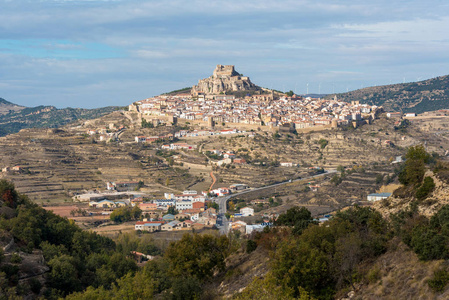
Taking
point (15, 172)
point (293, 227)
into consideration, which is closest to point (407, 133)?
point (15, 172)

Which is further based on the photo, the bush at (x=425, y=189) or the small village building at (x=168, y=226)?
the small village building at (x=168, y=226)

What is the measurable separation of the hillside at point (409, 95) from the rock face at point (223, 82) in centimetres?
4481

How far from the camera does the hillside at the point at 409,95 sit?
136 meters

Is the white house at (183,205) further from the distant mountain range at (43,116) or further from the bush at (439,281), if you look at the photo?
the distant mountain range at (43,116)

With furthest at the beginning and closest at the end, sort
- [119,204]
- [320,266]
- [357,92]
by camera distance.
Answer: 1. [357,92]
2. [119,204]
3. [320,266]

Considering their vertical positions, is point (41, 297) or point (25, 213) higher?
point (25, 213)

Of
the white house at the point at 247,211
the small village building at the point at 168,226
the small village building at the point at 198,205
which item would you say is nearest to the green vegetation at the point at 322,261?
the small village building at the point at 168,226

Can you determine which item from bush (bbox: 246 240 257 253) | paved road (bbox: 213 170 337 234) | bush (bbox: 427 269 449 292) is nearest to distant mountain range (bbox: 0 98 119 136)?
paved road (bbox: 213 170 337 234)

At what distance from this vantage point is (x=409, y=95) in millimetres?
146750

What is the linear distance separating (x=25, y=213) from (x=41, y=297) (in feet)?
26.6

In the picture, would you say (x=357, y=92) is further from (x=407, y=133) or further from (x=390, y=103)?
(x=407, y=133)

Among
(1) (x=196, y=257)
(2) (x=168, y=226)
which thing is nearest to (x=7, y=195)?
(1) (x=196, y=257)

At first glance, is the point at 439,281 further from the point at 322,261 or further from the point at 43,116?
the point at 43,116

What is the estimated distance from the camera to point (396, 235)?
18547 mm
